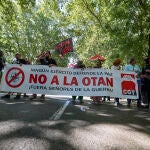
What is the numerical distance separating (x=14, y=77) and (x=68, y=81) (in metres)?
2.17

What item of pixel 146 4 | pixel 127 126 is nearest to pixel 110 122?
pixel 127 126

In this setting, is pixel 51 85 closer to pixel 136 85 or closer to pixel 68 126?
pixel 136 85

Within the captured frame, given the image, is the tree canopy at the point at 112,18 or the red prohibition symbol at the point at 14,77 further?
the tree canopy at the point at 112,18

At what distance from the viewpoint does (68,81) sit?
15.3 m

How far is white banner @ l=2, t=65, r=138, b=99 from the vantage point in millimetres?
15195

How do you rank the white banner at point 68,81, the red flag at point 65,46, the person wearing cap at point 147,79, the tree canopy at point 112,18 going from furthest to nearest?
1. the red flag at point 65,46
2. the tree canopy at point 112,18
3. the white banner at point 68,81
4. the person wearing cap at point 147,79

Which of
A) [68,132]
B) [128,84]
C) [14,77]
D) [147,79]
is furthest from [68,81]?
[68,132]

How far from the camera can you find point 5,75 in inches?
603

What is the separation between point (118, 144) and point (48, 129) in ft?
5.04

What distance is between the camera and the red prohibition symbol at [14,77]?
601 inches

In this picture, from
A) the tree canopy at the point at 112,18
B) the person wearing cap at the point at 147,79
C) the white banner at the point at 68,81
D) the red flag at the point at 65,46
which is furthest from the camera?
the red flag at the point at 65,46

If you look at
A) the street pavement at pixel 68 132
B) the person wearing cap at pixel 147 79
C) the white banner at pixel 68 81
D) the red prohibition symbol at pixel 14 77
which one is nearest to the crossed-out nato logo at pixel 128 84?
the white banner at pixel 68 81

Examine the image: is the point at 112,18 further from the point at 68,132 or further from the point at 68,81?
the point at 68,132

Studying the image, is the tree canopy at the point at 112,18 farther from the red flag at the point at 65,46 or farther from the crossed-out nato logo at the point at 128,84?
the crossed-out nato logo at the point at 128,84
